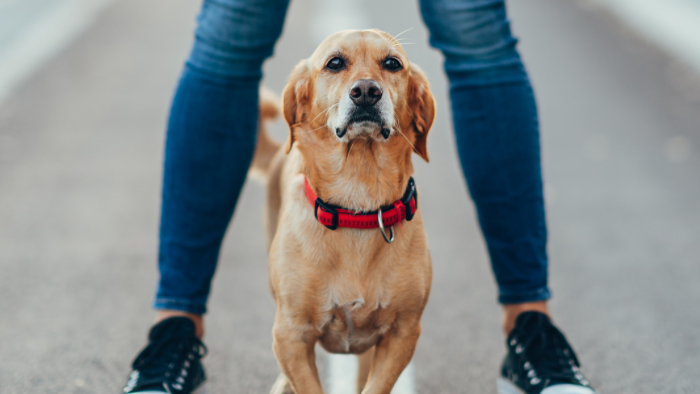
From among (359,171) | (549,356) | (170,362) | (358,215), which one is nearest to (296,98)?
(359,171)

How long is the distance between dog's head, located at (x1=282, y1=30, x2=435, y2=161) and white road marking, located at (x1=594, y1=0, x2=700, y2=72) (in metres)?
5.51

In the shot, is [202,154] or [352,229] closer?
[352,229]

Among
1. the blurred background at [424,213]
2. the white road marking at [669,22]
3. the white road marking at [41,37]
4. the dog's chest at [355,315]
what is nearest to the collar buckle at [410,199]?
the dog's chest at [355,315]

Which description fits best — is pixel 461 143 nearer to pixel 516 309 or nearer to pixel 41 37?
pixel 516 309

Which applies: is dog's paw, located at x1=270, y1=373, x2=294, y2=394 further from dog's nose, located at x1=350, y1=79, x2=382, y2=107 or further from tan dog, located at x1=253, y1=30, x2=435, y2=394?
dog's nose, located at x1=350, y1=79, x2=382, y2=107

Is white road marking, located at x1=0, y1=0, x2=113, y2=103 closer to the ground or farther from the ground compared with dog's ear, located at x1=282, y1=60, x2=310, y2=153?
closer to the ground

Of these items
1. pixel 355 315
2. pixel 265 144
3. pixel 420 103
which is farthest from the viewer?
pixel 265 144

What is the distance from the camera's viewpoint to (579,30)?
811 centimetres

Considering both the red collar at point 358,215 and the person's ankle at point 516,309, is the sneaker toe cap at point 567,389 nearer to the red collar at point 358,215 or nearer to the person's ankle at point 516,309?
the person's ankle at point 516,309

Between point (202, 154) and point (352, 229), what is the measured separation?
675 mm

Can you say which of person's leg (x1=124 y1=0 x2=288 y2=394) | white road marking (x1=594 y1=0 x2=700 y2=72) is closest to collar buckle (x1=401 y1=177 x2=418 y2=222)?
person's leg (x1=124 y1=0 x2=288 y2=394)

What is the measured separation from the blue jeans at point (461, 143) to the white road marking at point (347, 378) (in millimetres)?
435

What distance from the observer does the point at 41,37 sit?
7.52 metres

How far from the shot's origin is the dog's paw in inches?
87.0
